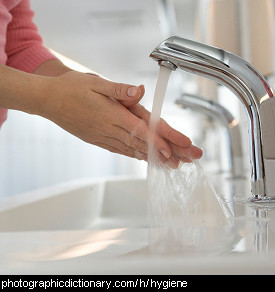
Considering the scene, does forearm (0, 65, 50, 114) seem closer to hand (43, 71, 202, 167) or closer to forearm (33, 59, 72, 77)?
hand (43, 71, 202, 167)

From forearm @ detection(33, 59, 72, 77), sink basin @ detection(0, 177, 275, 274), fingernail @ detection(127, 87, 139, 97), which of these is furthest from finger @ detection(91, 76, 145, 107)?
forearm @ detection(33, 59, 72, 77)

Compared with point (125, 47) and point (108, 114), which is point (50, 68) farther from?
point (125, 47)

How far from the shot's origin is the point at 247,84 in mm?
444

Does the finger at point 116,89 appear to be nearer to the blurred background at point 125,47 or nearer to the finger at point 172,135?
the finger at point 172,135

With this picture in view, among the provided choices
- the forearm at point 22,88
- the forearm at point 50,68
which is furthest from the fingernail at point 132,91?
the forearm at point 50,68

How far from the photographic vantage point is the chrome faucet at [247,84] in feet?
1.35

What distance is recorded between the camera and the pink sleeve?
0.82 meters

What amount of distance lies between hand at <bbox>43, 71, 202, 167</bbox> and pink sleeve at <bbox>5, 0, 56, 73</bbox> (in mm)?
336

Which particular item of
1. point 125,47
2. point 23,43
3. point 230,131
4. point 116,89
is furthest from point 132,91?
point 125,47

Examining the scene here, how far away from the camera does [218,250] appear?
253 mm

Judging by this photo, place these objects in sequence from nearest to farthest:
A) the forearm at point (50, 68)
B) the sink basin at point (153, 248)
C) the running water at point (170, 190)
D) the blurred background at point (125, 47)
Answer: the sink basin at point (153, 248) → the running water at point (170, 190) → the forearm at point (50, 68) → the blurred background at point (125, 47)

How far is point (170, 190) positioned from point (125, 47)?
10.7 feet

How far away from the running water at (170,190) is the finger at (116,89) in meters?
0.06

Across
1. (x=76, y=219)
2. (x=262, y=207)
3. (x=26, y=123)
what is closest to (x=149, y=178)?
(x=262, y=207)
